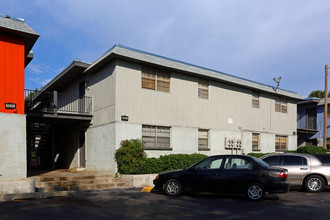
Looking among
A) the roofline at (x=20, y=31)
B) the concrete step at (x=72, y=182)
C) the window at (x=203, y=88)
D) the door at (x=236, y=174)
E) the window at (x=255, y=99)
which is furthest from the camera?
the window at (x=255, y=99)

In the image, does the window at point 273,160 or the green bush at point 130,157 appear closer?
the window at point 273,160

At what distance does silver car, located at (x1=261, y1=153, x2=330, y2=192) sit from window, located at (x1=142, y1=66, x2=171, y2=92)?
23.3 feet

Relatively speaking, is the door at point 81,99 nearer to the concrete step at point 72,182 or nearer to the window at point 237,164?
the concrete step at point 72,182

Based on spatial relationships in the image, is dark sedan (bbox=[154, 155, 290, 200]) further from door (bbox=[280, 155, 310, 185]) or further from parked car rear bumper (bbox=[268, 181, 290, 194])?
door (bbox=[280, 155, 310, 185])

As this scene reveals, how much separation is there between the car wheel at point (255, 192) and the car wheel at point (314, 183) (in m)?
3.35

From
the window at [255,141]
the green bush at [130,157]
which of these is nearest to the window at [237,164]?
the green bush at [130,157]

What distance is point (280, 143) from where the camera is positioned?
2327 cm

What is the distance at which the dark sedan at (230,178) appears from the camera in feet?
32.0

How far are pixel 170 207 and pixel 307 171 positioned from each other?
20.6ft

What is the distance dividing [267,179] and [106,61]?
9707mm

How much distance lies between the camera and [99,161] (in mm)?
16109

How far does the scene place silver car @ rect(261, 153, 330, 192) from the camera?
11.9 metres

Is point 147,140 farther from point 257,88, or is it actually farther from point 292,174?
point 257,88

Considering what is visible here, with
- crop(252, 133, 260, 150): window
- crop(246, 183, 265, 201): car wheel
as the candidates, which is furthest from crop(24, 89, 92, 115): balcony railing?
crop(252, 133, 260, 150): window
